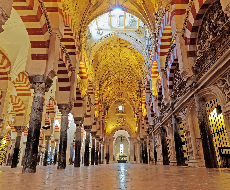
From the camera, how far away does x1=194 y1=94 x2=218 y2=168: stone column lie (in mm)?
4820

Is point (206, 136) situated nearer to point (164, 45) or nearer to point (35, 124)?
point (35, 124)

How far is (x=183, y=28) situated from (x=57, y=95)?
17.0ft

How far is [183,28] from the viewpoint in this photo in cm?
594

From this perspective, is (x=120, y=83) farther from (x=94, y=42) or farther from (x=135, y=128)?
(x=94, y=42)

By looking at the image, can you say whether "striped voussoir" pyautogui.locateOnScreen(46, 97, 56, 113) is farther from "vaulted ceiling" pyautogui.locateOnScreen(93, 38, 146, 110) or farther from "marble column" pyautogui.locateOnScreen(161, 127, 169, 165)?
"marble column" pyautogui.locateOnScreen(161, 127, 169, 165)

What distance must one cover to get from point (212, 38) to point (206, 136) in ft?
8.66

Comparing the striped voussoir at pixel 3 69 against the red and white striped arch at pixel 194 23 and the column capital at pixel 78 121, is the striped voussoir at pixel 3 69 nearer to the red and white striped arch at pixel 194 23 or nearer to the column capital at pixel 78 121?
the column capital at pixel 78 121

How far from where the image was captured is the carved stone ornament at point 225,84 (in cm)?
407

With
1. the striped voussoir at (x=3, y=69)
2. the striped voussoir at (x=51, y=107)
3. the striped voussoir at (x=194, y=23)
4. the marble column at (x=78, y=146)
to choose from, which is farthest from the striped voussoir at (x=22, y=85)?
the striped voussoir at (x=194, y=23)

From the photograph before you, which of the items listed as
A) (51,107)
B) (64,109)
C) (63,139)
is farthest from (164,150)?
(51,107)

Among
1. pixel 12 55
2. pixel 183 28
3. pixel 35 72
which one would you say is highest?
pixel 12 55

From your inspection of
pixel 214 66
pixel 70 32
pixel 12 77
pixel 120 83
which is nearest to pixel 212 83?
pixel 214 66

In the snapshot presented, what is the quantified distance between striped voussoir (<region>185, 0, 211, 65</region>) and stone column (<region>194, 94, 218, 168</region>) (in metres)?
1.30

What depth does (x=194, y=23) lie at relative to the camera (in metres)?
5.43
